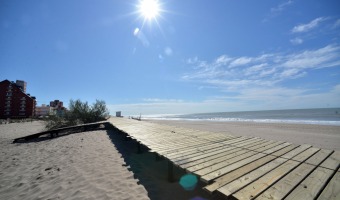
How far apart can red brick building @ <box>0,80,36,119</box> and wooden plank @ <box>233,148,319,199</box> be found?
54.6 meters

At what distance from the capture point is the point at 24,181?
191 inches

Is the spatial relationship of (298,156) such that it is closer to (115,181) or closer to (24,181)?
(115,181)

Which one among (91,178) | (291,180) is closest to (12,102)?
(91,178)

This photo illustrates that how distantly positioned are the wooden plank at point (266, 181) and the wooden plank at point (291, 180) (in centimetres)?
6

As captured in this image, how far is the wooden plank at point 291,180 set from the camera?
236 cm

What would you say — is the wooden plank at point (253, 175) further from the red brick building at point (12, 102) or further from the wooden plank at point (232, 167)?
the red brick building at point (12, 102)

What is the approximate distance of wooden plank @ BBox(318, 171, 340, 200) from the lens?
2352 millimetres

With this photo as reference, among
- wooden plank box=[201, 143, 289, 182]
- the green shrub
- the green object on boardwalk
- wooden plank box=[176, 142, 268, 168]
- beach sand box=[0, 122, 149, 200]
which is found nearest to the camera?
wooden plank box=[201, 143, 289, 182]

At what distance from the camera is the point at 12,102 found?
42906 millimetres

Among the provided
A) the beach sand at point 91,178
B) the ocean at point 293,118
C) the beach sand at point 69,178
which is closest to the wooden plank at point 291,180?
the beach sand at point 91,178

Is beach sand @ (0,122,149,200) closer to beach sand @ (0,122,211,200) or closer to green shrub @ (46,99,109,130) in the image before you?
beach sand @ (0,122,211,200)

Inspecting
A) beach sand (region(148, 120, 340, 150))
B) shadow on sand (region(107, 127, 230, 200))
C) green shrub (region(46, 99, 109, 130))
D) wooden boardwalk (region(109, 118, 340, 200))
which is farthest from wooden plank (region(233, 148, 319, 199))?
green shrub (region(46, 99, 109, 130))

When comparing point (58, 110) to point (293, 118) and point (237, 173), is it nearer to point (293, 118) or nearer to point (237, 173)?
point (237, 173)

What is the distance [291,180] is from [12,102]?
5691 cm
